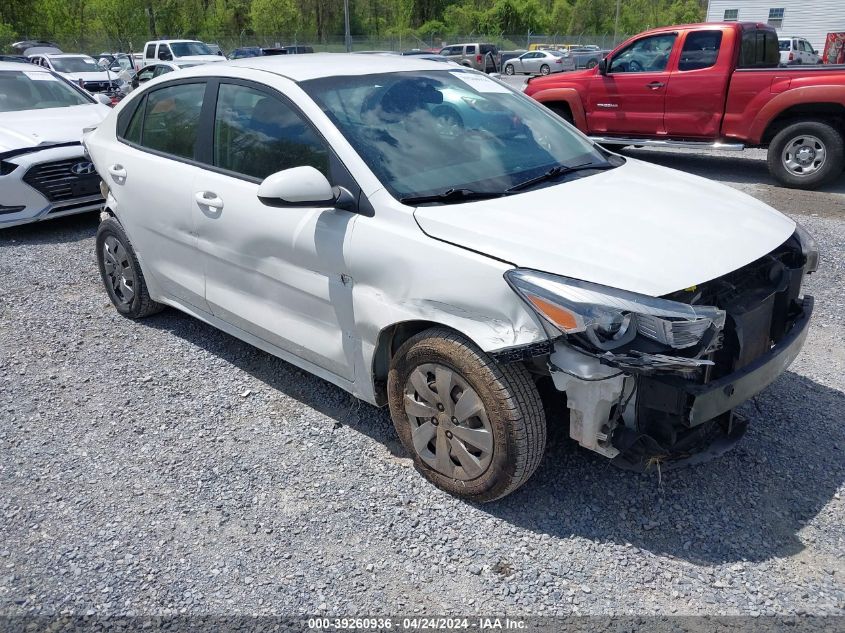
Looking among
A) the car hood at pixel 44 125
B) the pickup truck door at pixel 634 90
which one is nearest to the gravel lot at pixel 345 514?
the car hood at pixel 44 125

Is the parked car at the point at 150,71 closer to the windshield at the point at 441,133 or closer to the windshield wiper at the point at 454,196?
the windshield at the point at 441,133

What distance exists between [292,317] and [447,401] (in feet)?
3.34

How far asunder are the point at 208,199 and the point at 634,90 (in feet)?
25.8

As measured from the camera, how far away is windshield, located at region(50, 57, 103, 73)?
71.4ft

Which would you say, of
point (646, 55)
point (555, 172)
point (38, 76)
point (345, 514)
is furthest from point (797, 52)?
point (345, 514)

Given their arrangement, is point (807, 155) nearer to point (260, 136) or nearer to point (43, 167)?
point (260, 136)

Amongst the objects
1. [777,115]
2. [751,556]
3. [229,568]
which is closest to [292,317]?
[229,568]

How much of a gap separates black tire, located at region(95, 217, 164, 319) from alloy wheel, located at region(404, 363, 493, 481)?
2.58 m

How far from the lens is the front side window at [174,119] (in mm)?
4043

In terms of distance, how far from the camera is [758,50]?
933cm

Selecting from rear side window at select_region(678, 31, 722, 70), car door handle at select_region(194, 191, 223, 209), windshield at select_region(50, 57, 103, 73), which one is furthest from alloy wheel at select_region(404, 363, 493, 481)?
windshield at select_region(50, 57, 103, 73)

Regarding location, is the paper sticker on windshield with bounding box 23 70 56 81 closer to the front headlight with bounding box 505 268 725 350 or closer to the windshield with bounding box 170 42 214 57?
the front headlight with bounding box 505 268 725 350

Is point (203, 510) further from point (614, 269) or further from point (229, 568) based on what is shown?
point (614, 269)

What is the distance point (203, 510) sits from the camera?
310cm
